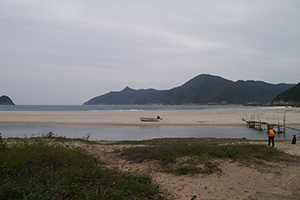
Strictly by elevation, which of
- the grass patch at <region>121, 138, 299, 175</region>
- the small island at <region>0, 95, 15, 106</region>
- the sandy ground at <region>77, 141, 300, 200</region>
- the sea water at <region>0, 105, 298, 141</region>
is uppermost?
the small island at <region>0, 95, 15, 106</region>

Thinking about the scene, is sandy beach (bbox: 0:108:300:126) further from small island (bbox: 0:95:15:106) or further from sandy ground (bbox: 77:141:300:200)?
small island (bbox: 0:95:15:106)

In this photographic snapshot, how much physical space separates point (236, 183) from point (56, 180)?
5.51 meters

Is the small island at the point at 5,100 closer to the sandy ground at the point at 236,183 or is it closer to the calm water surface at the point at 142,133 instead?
the calm water surface at the point at 142,133

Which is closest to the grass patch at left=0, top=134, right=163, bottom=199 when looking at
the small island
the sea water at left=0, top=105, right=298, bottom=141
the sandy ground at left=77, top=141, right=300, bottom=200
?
the sandy ground at left=77, top=141, right=300, bottom=200

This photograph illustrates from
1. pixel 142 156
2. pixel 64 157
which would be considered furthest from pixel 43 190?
pixel 142 156

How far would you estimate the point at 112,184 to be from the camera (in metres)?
5.52

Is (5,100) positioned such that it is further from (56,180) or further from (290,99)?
(56,180)

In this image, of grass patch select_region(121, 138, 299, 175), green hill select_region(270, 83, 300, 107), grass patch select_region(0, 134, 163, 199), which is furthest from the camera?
green hill select_region(270, 83, 300, 107)

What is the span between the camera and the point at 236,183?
662 cm

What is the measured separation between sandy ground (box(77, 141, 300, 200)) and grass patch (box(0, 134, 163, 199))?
2.58 feet

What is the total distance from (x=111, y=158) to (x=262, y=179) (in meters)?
6.29

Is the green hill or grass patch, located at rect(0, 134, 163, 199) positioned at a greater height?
the green hill

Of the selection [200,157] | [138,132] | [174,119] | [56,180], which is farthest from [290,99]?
[56,180]

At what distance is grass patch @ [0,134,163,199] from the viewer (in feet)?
14.6
